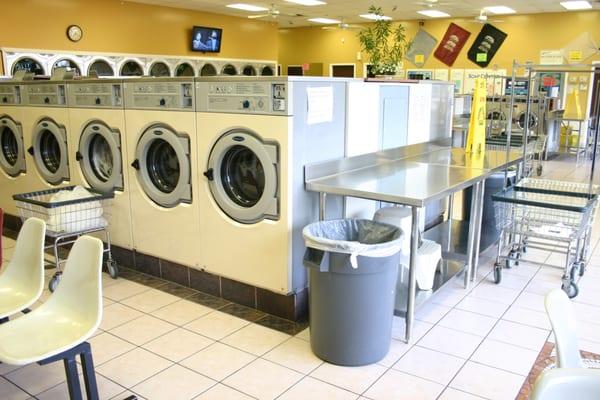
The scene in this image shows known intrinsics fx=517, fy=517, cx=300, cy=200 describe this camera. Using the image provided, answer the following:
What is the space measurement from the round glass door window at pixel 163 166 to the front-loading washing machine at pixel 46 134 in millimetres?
1061

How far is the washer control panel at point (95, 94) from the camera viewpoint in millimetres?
3977

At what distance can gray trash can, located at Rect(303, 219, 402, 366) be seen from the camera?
102 inches

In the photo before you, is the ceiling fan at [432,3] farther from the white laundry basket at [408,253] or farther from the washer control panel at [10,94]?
the white laundry basket at [408,253]

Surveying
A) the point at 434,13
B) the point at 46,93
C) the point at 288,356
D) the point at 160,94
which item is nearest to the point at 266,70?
the point at 434,13

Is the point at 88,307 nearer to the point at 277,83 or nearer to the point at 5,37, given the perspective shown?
the point at 277,83

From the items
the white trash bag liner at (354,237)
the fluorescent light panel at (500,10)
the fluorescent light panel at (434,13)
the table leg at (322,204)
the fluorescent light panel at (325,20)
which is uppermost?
the fluorescent light panel at (325,20)

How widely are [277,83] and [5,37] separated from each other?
7055 millimetres

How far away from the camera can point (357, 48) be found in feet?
48.4

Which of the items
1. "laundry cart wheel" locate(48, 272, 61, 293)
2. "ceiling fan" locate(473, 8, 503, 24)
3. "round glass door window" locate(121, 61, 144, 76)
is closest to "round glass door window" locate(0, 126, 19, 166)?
"laundry cart wheel" locate(48, 272, 61, 293)

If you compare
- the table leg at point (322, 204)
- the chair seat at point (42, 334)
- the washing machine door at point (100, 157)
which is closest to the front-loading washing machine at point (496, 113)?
the table leg at point (322, 204)

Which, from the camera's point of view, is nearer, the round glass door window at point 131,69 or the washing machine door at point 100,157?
the washing machine door at point 100,157

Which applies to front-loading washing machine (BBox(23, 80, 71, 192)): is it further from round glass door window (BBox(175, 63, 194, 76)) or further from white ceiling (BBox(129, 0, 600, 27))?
round glass door window (BBox(175, 63, 194, 76))

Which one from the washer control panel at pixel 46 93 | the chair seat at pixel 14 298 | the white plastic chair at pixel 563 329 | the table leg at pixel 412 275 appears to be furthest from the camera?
the washer control panel at pixel 46 93

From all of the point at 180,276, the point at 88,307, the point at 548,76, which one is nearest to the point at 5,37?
the point at 180,276
